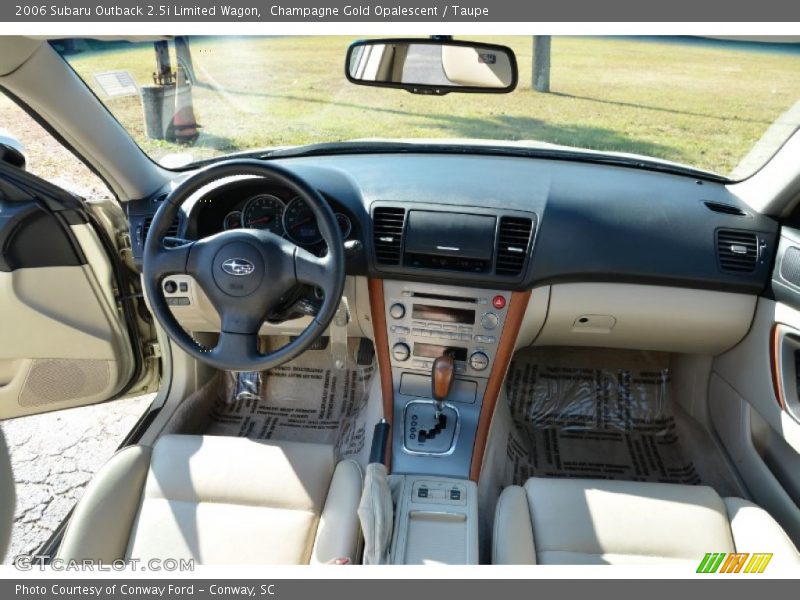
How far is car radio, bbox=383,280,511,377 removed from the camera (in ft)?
7.84

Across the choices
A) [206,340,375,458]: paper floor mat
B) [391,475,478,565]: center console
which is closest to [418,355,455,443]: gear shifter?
[391,475,478,565]: center console

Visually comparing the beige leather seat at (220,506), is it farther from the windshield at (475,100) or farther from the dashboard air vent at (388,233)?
the windshield at (475,100)

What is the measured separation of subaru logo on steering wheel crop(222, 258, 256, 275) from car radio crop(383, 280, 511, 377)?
601mm

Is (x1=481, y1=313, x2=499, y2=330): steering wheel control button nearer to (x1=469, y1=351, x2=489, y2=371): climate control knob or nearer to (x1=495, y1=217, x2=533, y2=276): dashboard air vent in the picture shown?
(x1=469, y1=351, x2=489, y2=371): climate control knob

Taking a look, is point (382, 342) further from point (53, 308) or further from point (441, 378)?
point (53, 308)

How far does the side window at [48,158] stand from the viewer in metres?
2.43

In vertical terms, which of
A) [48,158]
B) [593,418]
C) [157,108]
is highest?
[157,108]

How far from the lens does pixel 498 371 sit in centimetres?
249

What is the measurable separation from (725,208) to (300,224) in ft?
4.96

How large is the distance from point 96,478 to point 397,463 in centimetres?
97

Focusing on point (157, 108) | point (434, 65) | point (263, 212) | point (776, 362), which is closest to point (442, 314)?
point (263, 212)

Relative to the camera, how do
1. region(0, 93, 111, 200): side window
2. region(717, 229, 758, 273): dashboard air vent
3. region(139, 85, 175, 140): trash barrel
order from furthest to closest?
region(139, 85, 175, 140): trash barrel
region(0, 93, 111, 200): side window
region(717, 229, 758, 273): dashboard air vent

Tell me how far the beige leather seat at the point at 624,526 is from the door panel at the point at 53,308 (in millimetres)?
1760

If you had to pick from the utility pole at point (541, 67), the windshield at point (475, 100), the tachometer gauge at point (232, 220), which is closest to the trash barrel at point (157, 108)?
the windshield at point (475, 100)
